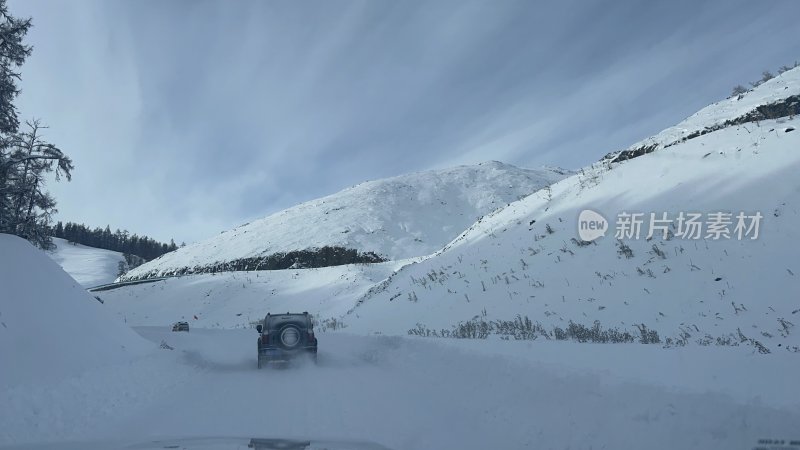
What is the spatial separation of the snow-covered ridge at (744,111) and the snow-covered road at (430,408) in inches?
833

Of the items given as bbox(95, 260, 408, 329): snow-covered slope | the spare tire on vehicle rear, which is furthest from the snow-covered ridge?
bbox(95, 260, 408, 329): snow-covered slope

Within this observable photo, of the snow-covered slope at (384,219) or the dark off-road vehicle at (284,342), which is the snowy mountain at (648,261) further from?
the snow-covered slope at (384,219)

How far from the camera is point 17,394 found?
22.9ft

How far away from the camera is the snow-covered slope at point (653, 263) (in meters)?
11.9

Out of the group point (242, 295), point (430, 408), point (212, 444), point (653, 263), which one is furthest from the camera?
point (242, 295)

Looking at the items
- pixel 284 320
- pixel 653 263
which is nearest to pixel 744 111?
pixel 653 263

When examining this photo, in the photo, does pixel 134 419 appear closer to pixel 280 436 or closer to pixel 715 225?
pixel 280 436

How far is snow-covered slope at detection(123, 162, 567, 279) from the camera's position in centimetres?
6084

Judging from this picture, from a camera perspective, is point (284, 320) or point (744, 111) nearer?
point (284, 320)

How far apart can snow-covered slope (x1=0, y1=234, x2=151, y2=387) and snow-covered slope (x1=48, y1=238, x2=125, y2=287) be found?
4620 inches

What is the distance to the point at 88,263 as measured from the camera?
14100 centimetres

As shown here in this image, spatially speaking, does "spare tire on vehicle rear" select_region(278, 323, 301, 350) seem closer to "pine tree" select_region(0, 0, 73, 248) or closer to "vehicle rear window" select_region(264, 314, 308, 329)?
"vehicle rear window" select_region(264, 314, 308, 329)

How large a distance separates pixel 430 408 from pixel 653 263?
36.7 ft

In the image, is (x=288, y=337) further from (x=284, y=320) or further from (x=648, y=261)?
(x=648, y=261)
